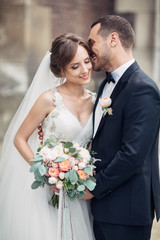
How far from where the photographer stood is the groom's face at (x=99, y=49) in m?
2.81

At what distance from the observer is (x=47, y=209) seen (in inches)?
122

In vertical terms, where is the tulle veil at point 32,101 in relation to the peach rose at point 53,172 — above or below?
above

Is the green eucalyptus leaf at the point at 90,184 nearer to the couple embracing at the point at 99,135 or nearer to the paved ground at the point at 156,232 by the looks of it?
the couple embracing at the point at 99,135

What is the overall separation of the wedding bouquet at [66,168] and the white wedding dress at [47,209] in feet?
1.32

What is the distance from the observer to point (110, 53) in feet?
9.20

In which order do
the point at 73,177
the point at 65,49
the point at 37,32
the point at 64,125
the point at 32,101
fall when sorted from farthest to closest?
the point at 37,32 → the point at 32,101 → the point at 64,125 → the point at 65,49 → the point at 73,177

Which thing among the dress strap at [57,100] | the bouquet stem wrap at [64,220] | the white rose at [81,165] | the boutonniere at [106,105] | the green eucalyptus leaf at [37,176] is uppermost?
the dress strap at [57,100]

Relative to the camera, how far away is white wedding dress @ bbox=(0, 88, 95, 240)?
3.04m

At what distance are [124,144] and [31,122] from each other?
0.81m

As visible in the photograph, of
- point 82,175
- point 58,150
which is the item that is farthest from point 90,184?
point 58,150

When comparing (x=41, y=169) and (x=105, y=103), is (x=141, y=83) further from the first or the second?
(x=41, y=169)

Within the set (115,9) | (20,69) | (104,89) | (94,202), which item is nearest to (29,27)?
(20,69)

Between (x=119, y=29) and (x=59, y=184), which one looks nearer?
(x=59, y=184)

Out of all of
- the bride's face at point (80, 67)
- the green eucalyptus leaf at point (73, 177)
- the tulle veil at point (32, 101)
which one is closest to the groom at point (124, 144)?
the bride's face at point (80, 67)
